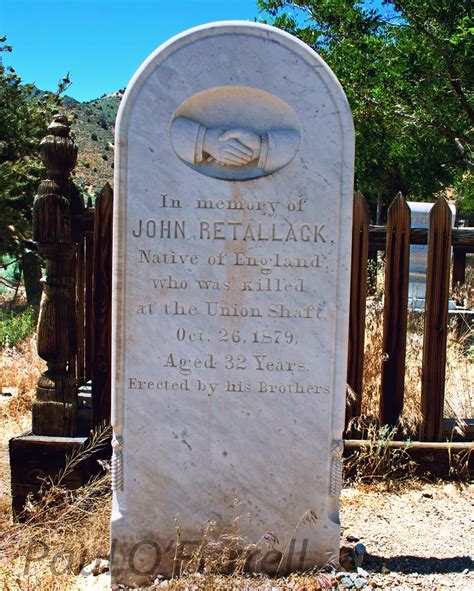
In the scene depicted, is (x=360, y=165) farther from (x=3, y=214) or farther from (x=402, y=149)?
(x=3, y=214)

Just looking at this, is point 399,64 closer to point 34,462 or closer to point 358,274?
point 358,274

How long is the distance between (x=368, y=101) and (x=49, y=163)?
23.1 ft

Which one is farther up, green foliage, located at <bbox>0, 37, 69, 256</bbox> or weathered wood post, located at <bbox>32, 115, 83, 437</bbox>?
green foliage, located at <bbox>0, 37, 69, 256</bbox>

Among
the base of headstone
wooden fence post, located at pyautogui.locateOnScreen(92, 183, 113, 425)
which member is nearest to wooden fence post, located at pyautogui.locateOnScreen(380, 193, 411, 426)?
wooden fence post, located at pyautogui.locateOnScreen(92, 183, 113, 425)

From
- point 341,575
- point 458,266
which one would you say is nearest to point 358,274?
point 341,575

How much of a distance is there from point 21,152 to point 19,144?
161 mm

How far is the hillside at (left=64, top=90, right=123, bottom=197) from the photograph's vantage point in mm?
38750

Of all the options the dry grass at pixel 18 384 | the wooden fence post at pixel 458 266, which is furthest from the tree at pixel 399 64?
the dry grass at pixel 18 384

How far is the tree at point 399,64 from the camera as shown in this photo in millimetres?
8492

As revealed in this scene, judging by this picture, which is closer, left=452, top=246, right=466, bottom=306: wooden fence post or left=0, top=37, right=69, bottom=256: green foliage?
left=452, top=246, right=466, bottom=306: wooden fence post

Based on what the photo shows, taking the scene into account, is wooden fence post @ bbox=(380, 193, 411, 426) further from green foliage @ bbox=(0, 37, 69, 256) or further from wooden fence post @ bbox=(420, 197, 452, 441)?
green foliage @ bbox=(0, 37, 69, 256)

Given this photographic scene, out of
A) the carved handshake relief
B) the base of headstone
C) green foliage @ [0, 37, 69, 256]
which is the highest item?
green foliage @ [0, 37, 69, 256]

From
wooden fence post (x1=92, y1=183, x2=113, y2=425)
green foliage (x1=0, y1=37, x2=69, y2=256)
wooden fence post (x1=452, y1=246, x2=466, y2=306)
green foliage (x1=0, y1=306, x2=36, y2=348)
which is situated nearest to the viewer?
wooden fence post (x1=92, y1=183, x2=113, y2=425)

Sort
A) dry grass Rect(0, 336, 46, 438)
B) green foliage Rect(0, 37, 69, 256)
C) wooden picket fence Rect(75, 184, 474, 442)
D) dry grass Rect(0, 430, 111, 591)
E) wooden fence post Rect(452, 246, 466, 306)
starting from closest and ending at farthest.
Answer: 1. dry grass Rect(0, 430, 111, 591)
2. wooden picket fence Rect(75, 184, 474, 442)
3. dry grass Rect(0, 336, 46, 438)
4. wooden fence post Rect(452, 246, 466, 306)
5. green foliage Rect(0, 37, 69, 256)
